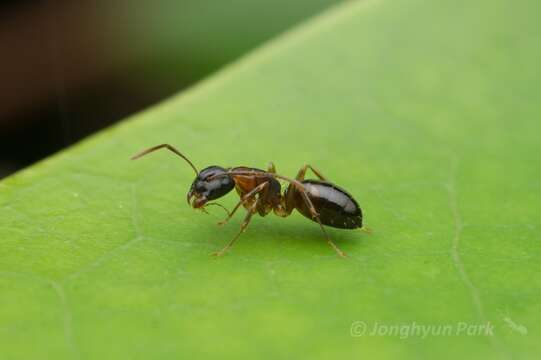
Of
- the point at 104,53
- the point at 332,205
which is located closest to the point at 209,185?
the point at 332,205

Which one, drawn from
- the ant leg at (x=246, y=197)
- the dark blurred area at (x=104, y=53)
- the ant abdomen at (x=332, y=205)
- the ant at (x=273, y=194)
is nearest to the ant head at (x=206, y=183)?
the ant at (x=273, y=194)

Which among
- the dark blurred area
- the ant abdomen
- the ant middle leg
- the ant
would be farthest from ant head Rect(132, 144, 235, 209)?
the dark blurred area

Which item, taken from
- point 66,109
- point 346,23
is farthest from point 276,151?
point 66,109

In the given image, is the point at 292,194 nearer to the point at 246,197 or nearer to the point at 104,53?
the point at 246,197

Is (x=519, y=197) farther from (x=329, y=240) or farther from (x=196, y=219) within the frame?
(x=196, y=219)

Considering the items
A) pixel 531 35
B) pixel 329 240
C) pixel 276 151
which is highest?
pixel 531 35

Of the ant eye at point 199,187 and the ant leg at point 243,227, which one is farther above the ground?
the ant eye at point 199,187

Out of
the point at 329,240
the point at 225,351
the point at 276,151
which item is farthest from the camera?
the point at 276,151

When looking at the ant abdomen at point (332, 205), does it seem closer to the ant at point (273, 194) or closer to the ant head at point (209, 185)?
the ant at point (273, 194)
